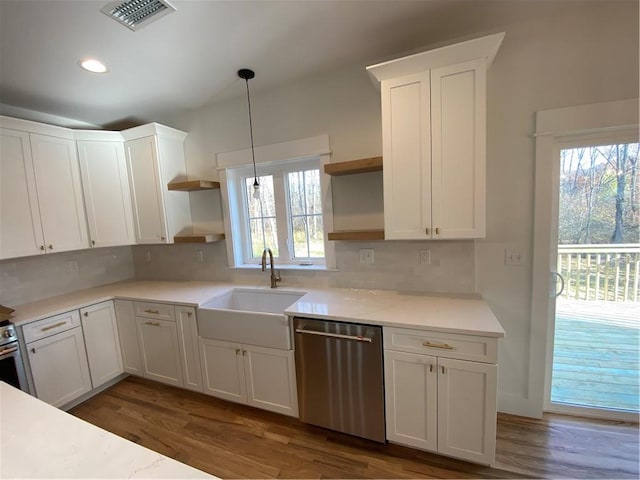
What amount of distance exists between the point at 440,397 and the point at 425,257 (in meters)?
0.94

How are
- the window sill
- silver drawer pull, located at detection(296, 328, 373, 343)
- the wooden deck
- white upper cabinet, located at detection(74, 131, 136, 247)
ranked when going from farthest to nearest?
white upper cabinet, located at detection(74, 131, 136, 247)
the window sill
the wooden deck
silver drawer pull, located at detection(296, 328, 373, 343)

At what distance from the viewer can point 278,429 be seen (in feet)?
6.47

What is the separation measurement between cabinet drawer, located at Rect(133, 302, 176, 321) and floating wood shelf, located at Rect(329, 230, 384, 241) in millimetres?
1507

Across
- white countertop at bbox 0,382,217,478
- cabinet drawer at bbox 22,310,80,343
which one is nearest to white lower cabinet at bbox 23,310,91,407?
cabinet drawer at bbox 22,310,80,343

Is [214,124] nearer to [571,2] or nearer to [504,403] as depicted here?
[571,2]

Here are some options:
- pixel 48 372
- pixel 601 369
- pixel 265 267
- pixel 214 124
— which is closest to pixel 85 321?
pixel 48 372

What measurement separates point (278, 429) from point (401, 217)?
1.76 metres

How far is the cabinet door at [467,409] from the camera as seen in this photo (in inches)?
57.7

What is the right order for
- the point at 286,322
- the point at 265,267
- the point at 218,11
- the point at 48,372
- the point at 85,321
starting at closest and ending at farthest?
the point at 218,11 < the point at 286,322 < the point at 48,372 < the point at 85,321 < the point at 265,267

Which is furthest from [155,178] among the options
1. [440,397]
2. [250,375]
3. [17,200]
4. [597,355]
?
[597,355]

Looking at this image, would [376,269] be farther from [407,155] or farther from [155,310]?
[155,310]

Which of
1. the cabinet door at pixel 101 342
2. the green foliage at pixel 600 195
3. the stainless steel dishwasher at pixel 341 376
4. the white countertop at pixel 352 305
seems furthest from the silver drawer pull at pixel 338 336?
the cabinet door at pixel 101 342

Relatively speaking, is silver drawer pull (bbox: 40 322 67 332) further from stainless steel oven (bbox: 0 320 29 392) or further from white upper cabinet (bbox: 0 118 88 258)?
white upper cabinet (bbox: 0 118 88 258)

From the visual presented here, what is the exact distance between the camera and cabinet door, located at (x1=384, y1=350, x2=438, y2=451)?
1578 mm
